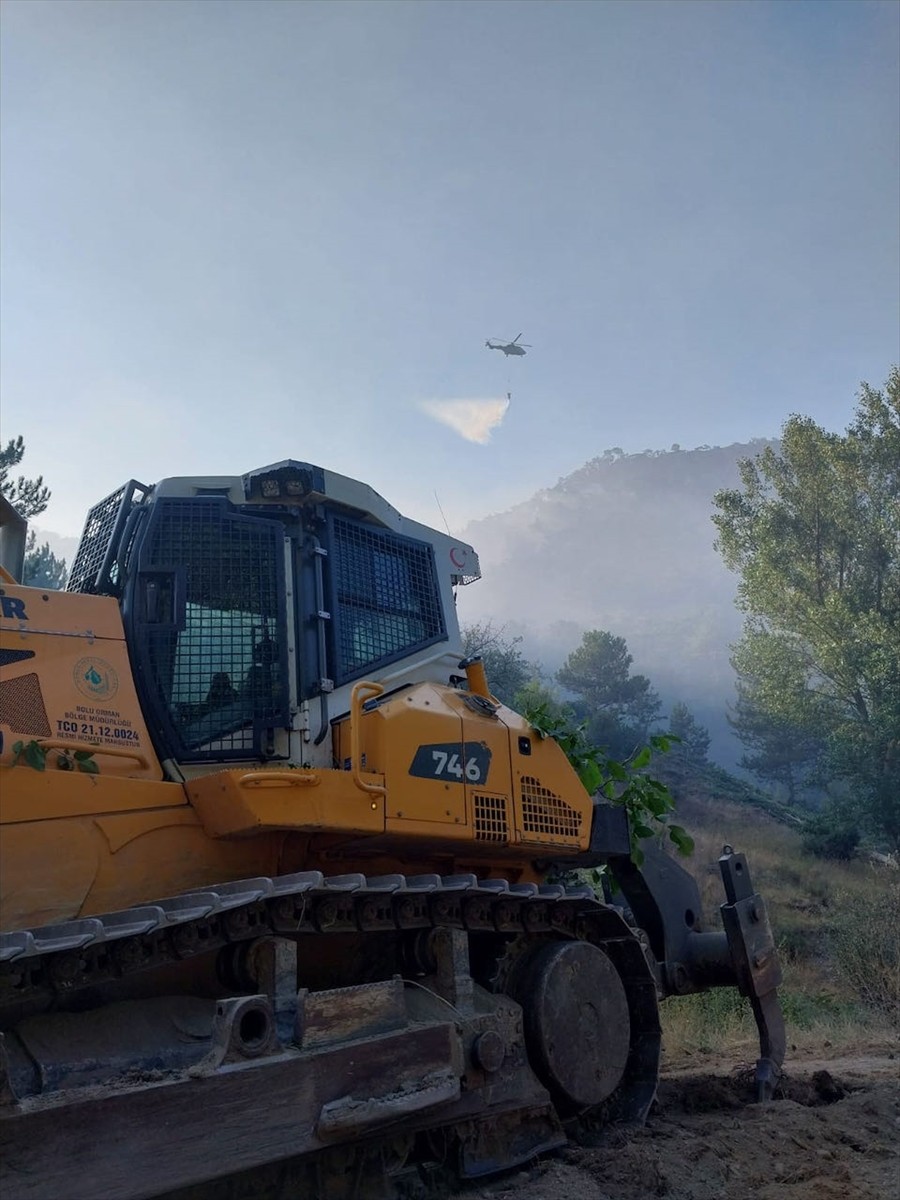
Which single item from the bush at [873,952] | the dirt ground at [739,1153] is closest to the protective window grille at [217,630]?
the dirt ground at [739,1153]

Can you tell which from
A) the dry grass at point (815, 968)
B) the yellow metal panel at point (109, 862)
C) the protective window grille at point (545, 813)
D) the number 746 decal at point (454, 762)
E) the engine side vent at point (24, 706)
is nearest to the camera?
the yellow metal panel at point (109, 862)

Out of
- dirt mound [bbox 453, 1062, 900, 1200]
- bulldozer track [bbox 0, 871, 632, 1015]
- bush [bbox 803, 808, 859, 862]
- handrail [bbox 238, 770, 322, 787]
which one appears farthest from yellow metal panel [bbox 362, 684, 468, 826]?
bush [bbox 803, 808, 859, 862]

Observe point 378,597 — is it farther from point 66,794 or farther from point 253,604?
point 66,794

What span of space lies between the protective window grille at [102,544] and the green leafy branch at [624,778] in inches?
105

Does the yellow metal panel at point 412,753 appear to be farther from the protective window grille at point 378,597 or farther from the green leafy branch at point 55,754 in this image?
the green leafy branch at point 55,754

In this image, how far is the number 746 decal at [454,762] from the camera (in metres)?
5.35

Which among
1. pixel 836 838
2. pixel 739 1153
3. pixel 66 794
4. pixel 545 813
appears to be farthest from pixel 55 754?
→ pixel 836 838

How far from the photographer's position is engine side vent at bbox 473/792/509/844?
556 centimetres

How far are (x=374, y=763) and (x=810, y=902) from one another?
2142 cm

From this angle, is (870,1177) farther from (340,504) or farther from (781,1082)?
(340,504)

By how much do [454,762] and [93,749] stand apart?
1.84m

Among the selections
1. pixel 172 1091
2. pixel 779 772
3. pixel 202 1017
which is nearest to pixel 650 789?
pixel 202 1017

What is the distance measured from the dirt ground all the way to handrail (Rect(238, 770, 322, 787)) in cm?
209

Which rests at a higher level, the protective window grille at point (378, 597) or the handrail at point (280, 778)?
the protective window grille at point (378, 597)
